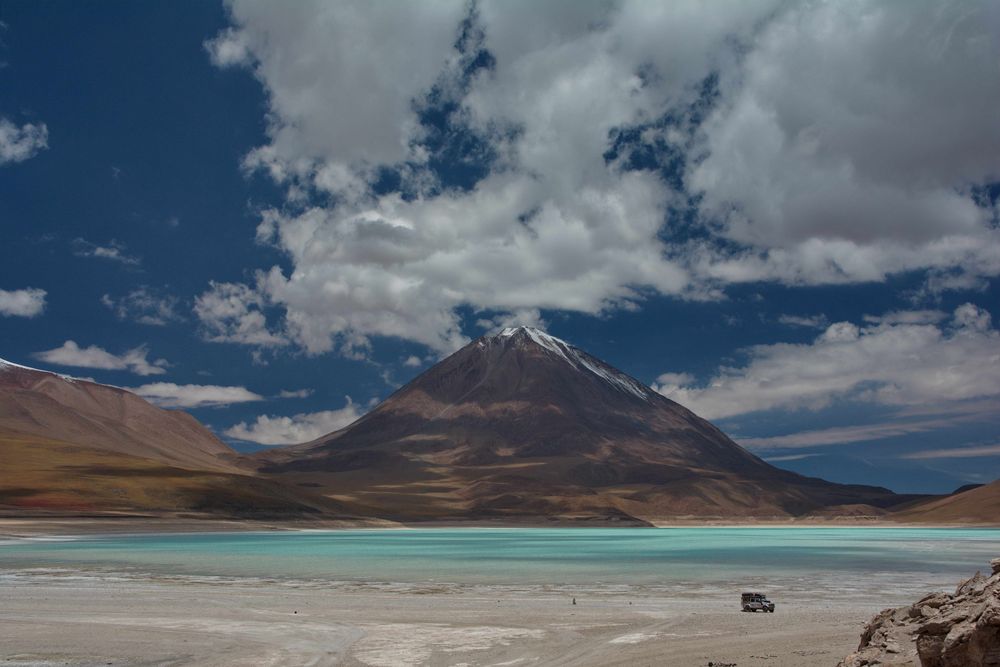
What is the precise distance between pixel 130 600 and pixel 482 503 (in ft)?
548

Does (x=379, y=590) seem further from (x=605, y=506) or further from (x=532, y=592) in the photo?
(x=605, y=506)

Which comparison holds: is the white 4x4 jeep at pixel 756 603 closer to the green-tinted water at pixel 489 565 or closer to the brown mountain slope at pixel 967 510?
the green-tinted water at pixel 489 565

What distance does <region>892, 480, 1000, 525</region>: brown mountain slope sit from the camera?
Answer: 167125mm

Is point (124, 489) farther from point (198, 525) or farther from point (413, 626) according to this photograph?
point (413, 626)

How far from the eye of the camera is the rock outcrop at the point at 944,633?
10930 mm

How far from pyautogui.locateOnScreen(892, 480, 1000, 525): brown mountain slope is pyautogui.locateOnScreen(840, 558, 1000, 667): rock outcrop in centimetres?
17083

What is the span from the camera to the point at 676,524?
18912cm

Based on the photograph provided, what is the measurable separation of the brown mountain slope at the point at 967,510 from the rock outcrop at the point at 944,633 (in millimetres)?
170826

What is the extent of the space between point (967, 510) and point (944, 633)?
18907 centimetres

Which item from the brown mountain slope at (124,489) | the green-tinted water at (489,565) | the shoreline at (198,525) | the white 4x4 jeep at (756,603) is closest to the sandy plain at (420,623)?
the white 4x4 jeep at (756,603)

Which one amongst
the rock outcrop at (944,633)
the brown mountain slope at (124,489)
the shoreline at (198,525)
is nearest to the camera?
the rock outcrop at (944,633)

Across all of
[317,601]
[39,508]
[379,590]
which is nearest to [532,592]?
[379,590]

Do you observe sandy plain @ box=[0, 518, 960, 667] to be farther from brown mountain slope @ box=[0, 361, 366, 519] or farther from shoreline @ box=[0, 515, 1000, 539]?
brown mountain slope @ box=[0, 361, 366, 519]

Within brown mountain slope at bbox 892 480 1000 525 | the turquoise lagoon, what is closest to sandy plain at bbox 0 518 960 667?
the turquoise lagoon
